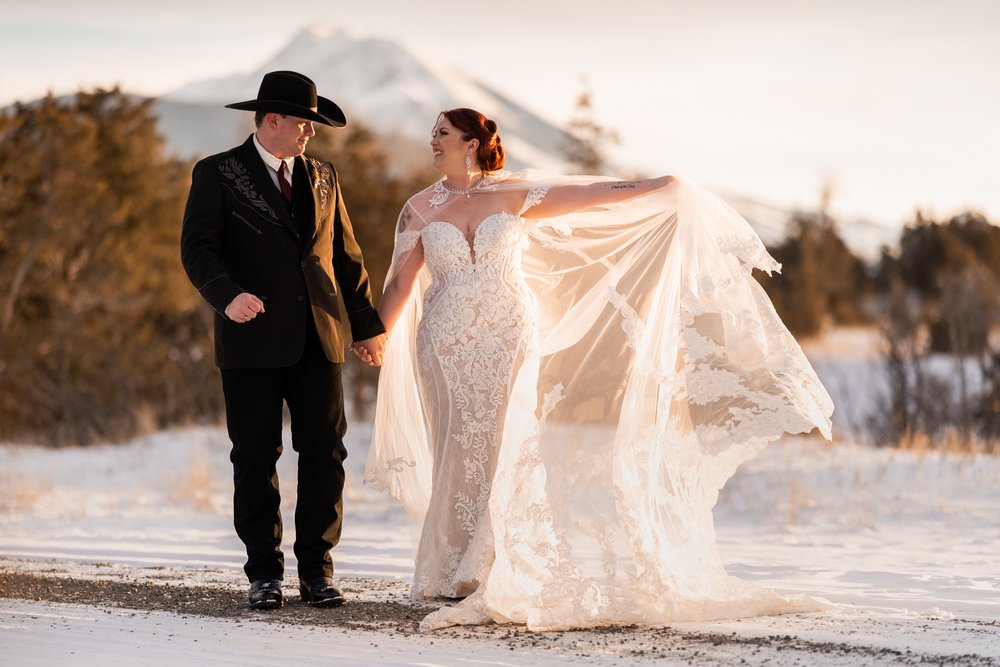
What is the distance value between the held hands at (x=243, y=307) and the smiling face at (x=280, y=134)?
73 cm

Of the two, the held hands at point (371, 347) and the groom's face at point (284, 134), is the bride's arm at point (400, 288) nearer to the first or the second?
the held hands at point (371, 347)

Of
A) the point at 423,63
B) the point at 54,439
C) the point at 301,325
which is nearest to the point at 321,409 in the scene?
the point at 301,325

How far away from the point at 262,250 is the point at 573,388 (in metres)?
1.45

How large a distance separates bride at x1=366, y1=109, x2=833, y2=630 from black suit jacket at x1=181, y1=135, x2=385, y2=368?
583 mm

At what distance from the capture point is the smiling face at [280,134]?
5.39 m

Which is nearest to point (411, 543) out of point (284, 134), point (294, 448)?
point (294, 448)

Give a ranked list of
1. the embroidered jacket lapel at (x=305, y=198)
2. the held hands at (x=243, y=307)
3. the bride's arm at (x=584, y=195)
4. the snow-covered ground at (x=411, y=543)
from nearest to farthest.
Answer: the snow-covered ground at (x=411, y=543) < the held hands at (x=243, y=307) < the embroidered jacket lapel at (x=305, y=198) < the bride's arm at (x=584, y=195)

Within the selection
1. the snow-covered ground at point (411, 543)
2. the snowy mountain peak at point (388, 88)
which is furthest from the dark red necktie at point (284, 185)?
the snowy mountain peak at point (388, 88)

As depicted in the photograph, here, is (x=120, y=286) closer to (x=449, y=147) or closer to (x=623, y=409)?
(x=449, y=147)

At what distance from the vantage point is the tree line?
693 inches

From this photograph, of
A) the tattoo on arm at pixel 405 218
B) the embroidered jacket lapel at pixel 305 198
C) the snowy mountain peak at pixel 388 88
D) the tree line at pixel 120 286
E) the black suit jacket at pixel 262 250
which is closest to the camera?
the black suit jacket at pixel 262 250

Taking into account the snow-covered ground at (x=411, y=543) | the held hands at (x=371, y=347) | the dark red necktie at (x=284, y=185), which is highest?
the dark red necktie at (x=284, y=185)

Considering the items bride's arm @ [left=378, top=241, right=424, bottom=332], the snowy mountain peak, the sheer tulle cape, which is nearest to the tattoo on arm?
the sheer tulle cape

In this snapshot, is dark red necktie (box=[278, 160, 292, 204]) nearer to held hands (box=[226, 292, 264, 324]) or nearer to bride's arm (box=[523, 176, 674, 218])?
held hands (box=[226, 292, 264, 324])
